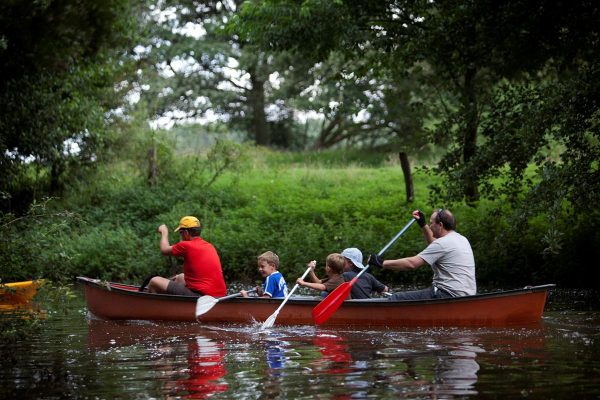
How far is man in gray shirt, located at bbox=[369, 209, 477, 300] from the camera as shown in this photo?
10.5 metres

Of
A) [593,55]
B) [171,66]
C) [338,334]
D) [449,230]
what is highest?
[171,66]

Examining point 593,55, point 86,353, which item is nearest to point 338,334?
point 86,353

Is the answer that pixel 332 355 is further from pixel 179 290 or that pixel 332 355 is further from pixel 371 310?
pixel 179 290

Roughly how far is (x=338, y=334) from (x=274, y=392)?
3888 mm

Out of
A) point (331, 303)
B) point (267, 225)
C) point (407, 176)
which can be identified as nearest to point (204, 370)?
point (331, 303)

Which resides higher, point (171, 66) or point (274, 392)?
point (171, 66)

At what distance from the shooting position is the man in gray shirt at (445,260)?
34.5 feet

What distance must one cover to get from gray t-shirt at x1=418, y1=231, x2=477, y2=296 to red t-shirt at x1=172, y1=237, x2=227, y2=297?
2.98 m

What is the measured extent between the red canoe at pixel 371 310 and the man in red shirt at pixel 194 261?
10.7 inches

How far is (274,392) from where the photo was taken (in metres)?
6.78

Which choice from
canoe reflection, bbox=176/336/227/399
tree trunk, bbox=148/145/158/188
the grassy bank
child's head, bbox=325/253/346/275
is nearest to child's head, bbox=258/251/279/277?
child's head, bbox=325/253/346/275

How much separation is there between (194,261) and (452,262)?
3455 millimetres

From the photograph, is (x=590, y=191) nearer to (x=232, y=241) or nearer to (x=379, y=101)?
(x=232, y=241)

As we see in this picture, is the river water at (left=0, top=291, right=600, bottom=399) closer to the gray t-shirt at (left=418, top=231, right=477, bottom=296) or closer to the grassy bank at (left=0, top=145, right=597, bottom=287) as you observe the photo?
the gray t-shirt at (left=418, top=231, right=477, bottom=296)
